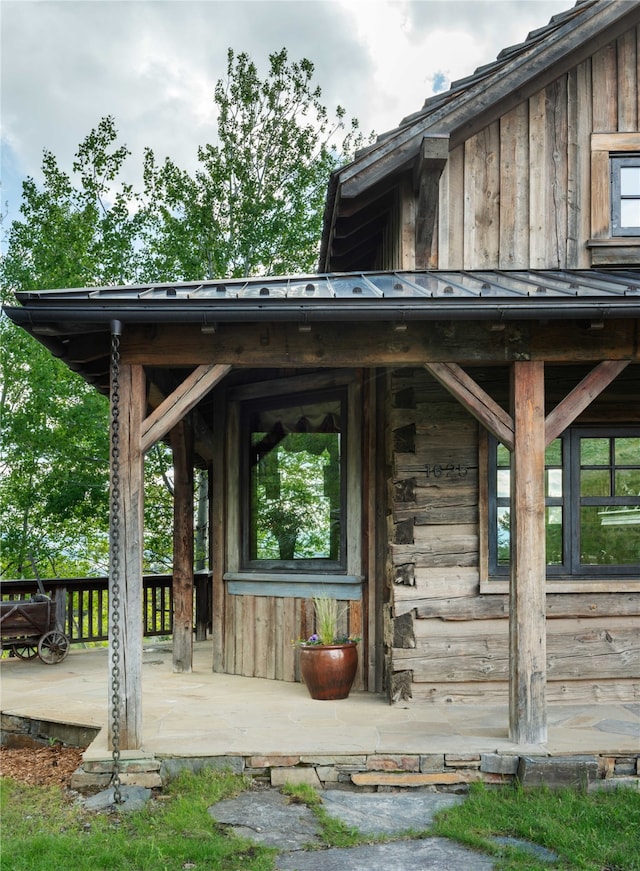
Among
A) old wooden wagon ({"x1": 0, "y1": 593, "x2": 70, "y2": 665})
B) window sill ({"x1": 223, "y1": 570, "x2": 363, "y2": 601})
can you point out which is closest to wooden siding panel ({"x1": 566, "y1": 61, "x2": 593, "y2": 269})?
window sill ({"x1": 223, "y1": 570, "x2": 363, "y2": 601})

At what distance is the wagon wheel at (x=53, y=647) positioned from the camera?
886cm

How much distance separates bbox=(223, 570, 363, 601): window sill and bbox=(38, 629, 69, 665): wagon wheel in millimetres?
2420

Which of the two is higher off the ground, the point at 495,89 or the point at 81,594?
the point at 495,89

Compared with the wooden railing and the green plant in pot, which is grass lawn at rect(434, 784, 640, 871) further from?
the wooden railing

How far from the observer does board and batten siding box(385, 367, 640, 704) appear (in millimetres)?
6344

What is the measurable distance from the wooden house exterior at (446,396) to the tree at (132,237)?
662cm

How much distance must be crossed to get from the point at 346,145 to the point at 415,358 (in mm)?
13190

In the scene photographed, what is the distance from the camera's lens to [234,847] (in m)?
4.06

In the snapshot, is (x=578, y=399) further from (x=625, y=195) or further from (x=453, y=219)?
(x=625, y=195)

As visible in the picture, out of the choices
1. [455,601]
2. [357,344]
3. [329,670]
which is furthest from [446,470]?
[329,670]

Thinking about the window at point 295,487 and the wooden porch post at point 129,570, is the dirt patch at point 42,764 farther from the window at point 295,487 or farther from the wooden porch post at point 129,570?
the window at point 295,487

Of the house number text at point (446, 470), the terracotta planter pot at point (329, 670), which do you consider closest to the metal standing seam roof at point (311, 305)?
the house number text at point (446, 470)

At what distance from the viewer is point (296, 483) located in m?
7.62

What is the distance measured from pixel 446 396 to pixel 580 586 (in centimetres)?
173
